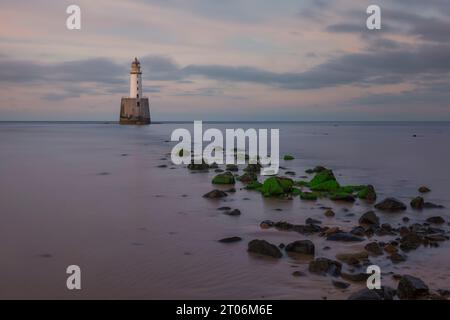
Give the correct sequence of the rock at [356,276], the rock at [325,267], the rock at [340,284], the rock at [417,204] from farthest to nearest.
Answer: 1. the rock at [417,204]
2. the rock at [325,267]
3. the rock at [356,276]
4. the rock at [340,284]

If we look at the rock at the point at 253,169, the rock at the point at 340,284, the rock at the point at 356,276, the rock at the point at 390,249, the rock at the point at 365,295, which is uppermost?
the rock at the point at 253,169

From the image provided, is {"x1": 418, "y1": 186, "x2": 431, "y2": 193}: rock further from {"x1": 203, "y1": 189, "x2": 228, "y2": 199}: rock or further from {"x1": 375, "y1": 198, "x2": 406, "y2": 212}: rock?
{"x1": 203, "y1": 189, "x2": 228, "y2": 199}: rock

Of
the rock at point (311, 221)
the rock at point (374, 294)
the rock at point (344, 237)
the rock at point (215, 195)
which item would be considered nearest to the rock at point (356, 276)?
the rock at point (374, 294)

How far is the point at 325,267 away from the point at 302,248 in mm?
1093

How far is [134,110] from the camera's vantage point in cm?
8106

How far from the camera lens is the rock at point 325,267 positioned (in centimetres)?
760

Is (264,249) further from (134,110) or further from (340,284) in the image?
(134,110)

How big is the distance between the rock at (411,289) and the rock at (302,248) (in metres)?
2.11

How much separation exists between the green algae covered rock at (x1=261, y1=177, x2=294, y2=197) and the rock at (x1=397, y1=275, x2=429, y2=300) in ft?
27.7

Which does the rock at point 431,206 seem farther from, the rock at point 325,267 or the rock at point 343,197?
the rock at point 325,267

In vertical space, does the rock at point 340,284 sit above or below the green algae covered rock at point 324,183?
below

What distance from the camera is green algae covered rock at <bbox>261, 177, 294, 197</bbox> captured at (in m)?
15.1

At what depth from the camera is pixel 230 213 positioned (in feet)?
40.8
